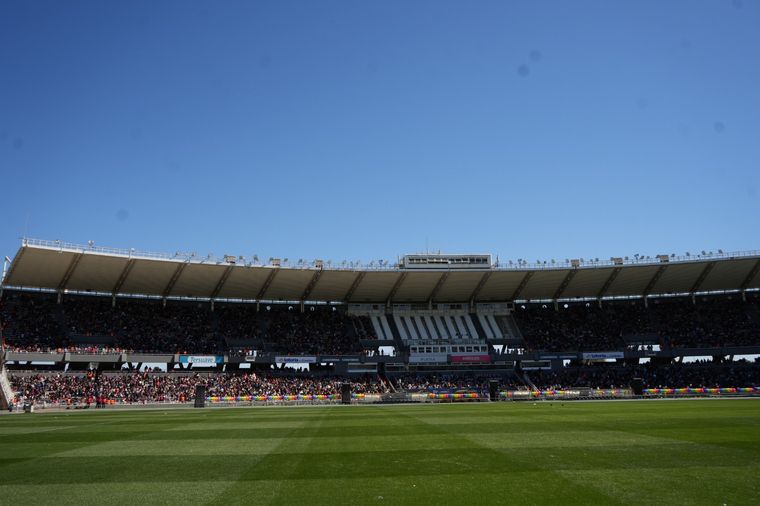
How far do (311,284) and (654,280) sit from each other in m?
39.2

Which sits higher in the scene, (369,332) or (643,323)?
(369,332)

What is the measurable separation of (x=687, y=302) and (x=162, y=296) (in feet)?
204

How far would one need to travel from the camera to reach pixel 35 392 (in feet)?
Answer: 158

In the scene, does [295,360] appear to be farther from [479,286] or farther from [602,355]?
[602,355]

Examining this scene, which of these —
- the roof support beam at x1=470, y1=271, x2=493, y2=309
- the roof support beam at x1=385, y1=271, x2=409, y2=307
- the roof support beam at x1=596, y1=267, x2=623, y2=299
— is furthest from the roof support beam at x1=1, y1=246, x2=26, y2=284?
the roof support beam at x1=596, y1=267, x2=623, y2=299

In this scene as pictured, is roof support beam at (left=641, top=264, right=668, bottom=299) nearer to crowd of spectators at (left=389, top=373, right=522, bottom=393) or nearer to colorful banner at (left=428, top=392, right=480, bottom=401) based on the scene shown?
crowd of spectators at (left=389, top=373, right=522, bottom=393)

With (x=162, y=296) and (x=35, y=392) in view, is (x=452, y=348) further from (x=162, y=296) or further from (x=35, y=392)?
(x=35, y=392)

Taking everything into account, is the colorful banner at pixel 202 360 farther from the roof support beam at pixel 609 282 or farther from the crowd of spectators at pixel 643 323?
the roof support beam at pixel 609 282

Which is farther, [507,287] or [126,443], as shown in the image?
[507,287]

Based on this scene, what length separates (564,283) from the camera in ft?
219

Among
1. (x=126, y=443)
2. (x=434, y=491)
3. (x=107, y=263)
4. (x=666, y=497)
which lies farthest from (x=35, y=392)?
(x=666, y=497)

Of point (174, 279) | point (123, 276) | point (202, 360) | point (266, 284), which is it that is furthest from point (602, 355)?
point (123, 276)

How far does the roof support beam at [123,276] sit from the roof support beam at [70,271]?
13.6ft

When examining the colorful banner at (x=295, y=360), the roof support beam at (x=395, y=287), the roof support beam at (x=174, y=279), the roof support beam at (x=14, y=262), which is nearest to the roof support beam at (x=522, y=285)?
the roof support beam at (x=395, y=287)
